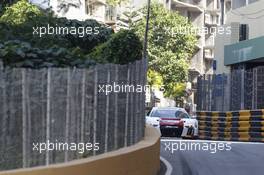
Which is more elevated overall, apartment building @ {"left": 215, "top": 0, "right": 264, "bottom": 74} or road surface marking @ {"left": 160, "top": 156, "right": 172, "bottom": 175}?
apartment building @ {"left": 215, "top": 0, "right": 264, "bottom": 74}

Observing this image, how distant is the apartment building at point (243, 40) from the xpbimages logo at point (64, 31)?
12.9m

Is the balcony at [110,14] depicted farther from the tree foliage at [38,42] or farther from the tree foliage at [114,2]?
the tree foliage at [38,42]

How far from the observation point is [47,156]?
9.00m

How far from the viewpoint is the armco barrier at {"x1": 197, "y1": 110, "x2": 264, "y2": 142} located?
955 inches

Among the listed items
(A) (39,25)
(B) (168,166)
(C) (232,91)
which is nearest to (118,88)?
(B) (168,166)

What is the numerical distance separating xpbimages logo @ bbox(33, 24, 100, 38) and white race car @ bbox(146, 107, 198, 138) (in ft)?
27.9

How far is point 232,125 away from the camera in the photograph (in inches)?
1027

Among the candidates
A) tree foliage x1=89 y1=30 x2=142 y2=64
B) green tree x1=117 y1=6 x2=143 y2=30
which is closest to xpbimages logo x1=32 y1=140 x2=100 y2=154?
tree foliage x1=89 y1=30 x2=142 y2=64

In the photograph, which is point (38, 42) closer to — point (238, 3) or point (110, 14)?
point (238, 3)

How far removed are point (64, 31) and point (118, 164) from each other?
22.6 ft

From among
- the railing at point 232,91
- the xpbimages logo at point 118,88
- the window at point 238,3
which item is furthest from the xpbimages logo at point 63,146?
the window at point 238,3

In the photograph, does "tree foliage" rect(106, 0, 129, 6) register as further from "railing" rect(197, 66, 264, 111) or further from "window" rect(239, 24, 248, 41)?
"railing" rect(197, 66, 264, 111)

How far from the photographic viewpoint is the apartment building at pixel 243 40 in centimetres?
2972

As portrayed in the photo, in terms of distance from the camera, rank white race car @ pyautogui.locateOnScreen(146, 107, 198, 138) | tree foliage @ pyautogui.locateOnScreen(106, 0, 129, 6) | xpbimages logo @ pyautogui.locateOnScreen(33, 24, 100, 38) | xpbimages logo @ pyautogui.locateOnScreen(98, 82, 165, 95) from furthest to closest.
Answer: tree foliage @ pyautogui.locateOnScreen(106, 0, 129, 6), white race car @ pyautogui.locateOnScreen(146, 107, 198, 138), xpbimages logo @ pyautogui.locateOnScreen(33, 24, 100, 38), xpbimages logo @ pyautogui.locateOnScreen(98, 82, 165, 95)
